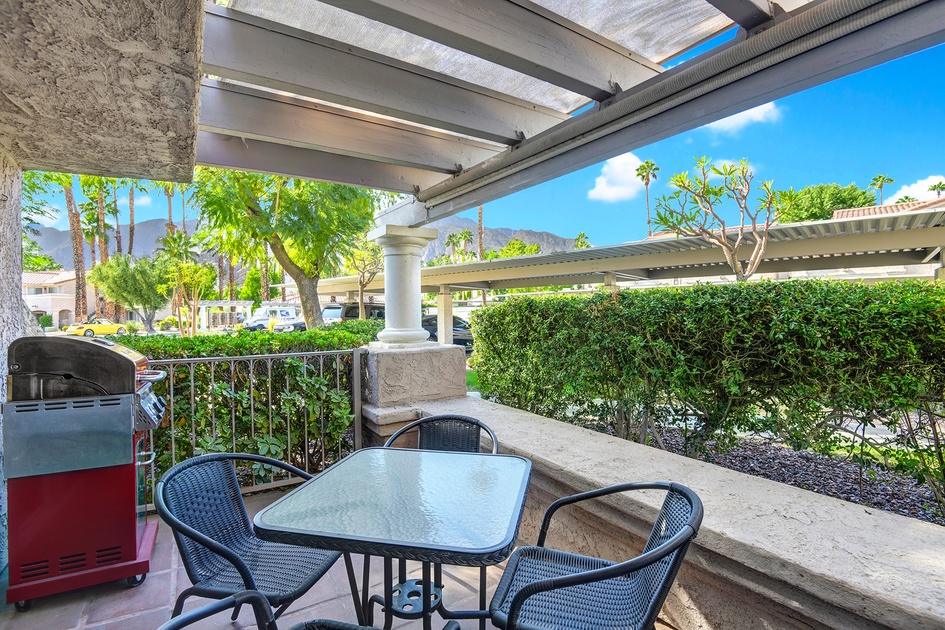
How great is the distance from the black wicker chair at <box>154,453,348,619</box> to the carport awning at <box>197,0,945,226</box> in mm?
1690

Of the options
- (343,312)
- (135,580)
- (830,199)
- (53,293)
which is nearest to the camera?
(135,580)

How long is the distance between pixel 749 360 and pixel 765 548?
4.34ft

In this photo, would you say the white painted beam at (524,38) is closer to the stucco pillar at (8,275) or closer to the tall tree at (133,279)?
the stucco pillar at (8,275)

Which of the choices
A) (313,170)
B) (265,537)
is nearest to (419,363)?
(313,170)

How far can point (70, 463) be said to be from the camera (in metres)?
2.06

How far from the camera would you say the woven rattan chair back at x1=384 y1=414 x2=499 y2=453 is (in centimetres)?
249

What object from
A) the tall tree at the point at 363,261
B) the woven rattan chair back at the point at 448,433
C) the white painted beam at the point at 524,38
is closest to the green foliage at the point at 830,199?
the tall tree at the point at 363,261

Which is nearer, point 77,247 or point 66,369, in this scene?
→ point 66,369

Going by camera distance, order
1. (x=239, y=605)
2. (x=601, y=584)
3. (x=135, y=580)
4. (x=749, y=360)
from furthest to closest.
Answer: (x=749, y=360), (x=135, y=580), (x=601, y=584), (x=239, y=605)

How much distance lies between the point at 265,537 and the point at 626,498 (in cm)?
135

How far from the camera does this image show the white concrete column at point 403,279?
396cm

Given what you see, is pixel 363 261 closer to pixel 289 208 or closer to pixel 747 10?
pixel 289 208

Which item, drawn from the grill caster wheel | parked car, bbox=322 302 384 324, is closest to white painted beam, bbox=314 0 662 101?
the grill caster wheel

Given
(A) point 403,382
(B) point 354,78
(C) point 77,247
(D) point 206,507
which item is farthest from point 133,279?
(D) point 206,507
